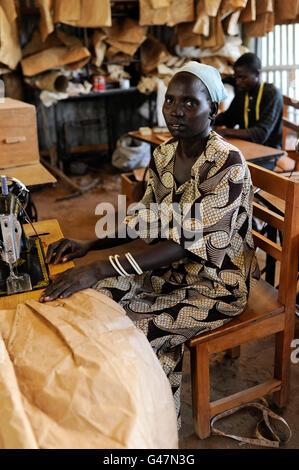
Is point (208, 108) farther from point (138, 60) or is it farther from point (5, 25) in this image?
point (138, 60)

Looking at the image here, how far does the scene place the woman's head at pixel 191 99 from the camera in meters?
1.73

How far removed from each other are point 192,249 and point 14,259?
0.60 metres

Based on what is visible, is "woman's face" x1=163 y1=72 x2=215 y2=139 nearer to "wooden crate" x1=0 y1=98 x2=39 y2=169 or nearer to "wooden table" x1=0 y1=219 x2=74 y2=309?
"wooden table" x1=0 y1=219 x2=74 y2=309

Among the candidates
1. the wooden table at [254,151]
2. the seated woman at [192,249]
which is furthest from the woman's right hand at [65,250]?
the wooden table at [254,151]

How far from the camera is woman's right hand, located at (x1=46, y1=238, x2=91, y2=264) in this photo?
5.71 feet

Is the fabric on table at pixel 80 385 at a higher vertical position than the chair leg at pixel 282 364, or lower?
higher

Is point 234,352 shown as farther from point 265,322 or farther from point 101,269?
point 101,269

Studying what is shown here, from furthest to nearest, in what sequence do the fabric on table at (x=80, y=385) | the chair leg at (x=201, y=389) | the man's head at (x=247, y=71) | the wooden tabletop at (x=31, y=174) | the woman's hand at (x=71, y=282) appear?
the man's head at (x=247, y=71) < the wooden tabletop at (x=31, y=174) < the chair leg at (x=201, y=389) < the woman's hand at (x=71, y=282) < the fabric on table at (x=80, y=385)

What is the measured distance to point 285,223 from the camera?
1.82 m

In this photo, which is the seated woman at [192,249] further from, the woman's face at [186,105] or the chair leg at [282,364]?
the chair leg at [282,364]

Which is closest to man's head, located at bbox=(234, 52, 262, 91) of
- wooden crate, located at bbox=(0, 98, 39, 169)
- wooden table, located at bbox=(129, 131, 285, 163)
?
wooden table, located at bbox=(129, 131, 285, 163)

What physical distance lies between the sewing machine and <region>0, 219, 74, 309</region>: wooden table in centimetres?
3

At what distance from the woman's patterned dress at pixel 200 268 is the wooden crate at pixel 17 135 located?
3.45ft

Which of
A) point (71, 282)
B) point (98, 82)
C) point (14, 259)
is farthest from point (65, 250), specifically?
point (98, 82)
